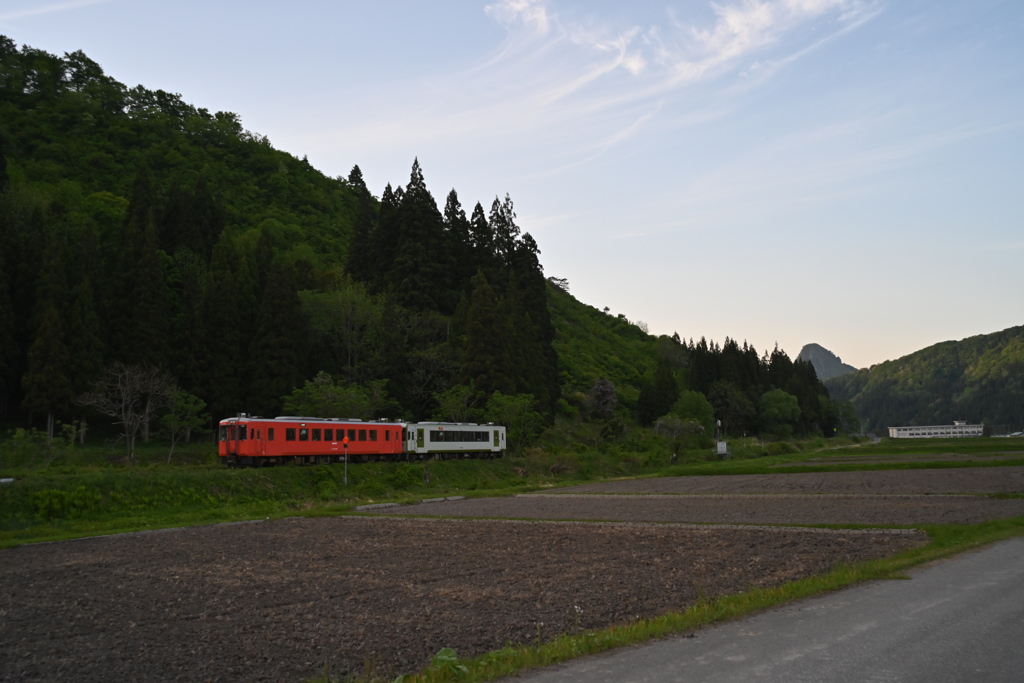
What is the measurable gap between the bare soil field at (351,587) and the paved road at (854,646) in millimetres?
1496

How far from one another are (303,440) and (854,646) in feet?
107

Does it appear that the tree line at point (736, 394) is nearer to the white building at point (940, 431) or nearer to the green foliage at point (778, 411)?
the green foliage at point (778, 411)

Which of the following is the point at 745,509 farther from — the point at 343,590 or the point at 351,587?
the point at 343,590

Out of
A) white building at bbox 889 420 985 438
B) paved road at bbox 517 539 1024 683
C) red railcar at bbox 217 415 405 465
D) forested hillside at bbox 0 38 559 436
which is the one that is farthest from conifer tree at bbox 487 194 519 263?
white building at bbox 889 420 985 438

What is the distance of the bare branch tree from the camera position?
3800 centimetres

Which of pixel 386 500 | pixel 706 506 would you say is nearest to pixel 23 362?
pixel 386 500

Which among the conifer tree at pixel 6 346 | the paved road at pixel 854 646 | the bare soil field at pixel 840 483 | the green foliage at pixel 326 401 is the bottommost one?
the bare soil field at pixel 840 483

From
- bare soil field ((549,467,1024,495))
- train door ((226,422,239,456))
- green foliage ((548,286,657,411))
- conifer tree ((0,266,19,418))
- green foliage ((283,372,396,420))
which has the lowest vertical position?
bare soil field ((549,467,1024,495))

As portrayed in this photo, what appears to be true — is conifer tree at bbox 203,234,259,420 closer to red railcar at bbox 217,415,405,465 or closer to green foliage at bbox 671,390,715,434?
red railcar at bbox 217,415,405,465

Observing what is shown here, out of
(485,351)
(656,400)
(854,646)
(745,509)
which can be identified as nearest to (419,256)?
(485,351)

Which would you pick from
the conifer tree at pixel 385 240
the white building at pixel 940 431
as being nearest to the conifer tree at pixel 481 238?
the conifer tree at pixel 385 240

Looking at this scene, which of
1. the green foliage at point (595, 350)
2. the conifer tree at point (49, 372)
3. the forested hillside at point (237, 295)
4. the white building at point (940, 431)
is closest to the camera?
the conifer tree at point (49, 372)

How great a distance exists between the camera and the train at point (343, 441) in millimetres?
35281

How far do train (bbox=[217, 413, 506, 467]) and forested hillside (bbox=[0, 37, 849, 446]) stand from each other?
381 centimetres
